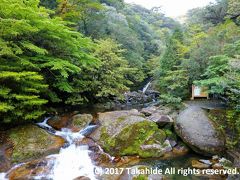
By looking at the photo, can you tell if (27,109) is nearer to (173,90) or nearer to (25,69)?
(25,69)

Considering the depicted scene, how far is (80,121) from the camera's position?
12867 mm

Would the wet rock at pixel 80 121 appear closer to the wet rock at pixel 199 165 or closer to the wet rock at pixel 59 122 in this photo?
the wet rock at pixel 59 122

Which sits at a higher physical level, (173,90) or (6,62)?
(6,62)

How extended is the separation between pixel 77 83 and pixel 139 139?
6254 millimetres

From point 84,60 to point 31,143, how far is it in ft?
19.7

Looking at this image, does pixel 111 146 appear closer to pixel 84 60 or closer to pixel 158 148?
pixel 158 148

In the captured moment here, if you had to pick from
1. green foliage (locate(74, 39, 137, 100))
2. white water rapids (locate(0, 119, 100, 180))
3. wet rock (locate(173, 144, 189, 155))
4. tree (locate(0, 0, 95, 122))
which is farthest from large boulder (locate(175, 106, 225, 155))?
tree (locate(0, 0, 95, 122))

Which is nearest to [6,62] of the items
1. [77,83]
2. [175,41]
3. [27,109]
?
[27,109]

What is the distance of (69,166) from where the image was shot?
32.1ft

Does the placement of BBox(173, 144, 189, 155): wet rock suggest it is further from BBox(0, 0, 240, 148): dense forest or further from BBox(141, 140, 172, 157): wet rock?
BBox(0, 0, 240, 148): dense forest

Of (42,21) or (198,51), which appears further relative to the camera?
(198,51)

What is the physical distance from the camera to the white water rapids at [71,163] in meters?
9.14

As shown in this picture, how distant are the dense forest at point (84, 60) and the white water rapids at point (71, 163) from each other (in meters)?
2.07

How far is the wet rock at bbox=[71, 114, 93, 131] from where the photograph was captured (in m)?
12.6
